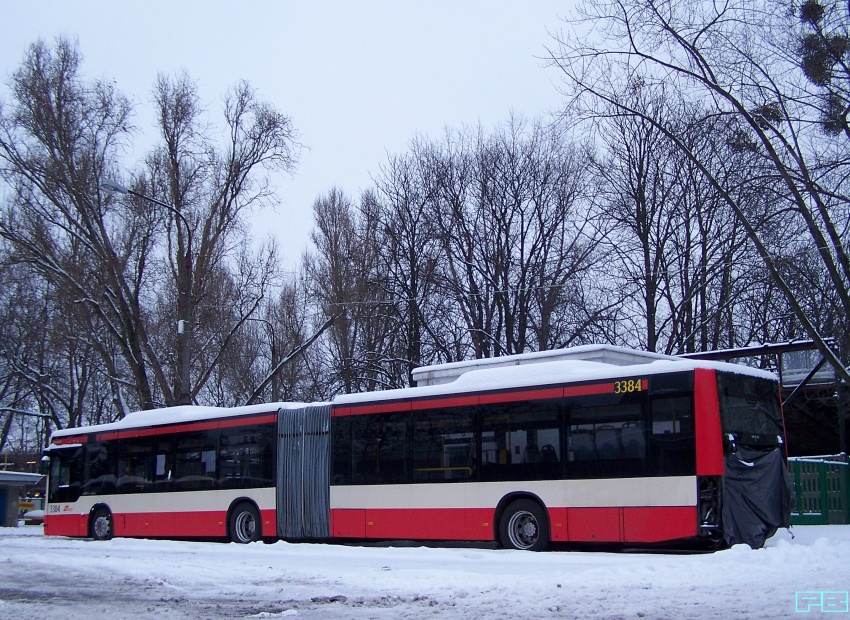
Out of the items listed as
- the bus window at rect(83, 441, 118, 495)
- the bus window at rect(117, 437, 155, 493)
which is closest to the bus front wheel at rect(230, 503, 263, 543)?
the bus window at rect(117, 437, 155, 493)

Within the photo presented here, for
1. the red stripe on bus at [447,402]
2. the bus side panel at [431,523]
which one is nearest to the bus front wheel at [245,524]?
the bus side panel at [431,523]

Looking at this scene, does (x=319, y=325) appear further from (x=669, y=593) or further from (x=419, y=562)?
(x=669, y=593)

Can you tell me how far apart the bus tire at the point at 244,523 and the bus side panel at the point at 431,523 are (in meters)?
3.26

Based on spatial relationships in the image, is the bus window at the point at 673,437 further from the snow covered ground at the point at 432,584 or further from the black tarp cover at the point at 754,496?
the snow covered ground at the point at 432,584

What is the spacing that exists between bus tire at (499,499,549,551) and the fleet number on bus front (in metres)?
2.50

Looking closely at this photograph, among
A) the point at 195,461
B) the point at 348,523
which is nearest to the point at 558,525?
the point at 348,523

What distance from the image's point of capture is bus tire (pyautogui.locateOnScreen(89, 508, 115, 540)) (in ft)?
75.3

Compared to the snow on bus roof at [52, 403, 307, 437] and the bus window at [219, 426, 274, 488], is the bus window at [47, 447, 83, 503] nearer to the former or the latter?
the snow on bus roof at [52, 403, 307, 437]

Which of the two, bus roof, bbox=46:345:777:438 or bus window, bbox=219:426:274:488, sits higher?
bus roof, bbox=46:345:777:438

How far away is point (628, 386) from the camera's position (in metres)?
15.1

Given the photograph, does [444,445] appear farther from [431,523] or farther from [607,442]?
[607,442]

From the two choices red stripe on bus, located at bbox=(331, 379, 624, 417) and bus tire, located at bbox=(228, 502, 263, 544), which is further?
bus tire, located at bbox=(228, 502, 263, 544)

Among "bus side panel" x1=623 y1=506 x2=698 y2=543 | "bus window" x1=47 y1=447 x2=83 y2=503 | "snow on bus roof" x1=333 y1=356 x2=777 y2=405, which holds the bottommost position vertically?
"bus side panel" x1=623 y1=506 x2=698 y2=543

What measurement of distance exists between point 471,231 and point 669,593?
1086 inches
